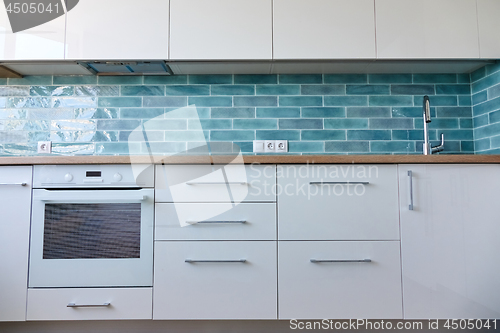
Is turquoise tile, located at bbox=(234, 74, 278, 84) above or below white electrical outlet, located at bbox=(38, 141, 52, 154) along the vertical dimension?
above

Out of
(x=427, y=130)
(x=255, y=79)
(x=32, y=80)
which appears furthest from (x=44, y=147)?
(x=427, y=130)

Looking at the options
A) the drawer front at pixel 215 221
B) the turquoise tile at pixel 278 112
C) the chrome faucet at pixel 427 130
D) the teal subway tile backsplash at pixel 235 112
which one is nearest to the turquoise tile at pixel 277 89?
the teal subway tile backsplash at pixel 235 112

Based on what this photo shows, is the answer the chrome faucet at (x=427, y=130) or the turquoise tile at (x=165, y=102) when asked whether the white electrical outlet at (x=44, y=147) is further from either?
the chrome faucet at (x=427, y=130)

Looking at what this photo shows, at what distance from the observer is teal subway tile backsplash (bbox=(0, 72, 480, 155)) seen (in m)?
2.59

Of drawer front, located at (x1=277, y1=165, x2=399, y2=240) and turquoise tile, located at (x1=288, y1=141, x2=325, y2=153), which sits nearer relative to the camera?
drawer front, located at (x1=277, y1=165, x2=399, y2=240)

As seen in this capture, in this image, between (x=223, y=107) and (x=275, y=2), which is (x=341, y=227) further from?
(x=275, y=2)

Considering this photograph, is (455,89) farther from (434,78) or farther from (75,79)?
(75,79)

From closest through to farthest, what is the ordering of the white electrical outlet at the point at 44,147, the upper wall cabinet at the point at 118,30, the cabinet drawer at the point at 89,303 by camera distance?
the cabinet drawer at the point at 89,303 → the upper wall cabinet at the point at 118,30 → the white electrical outlet at the point at 44,147

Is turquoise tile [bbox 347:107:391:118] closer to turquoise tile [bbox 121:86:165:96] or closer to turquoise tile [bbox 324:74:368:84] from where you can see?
turquoise tile [bbox 324:74:368:84]

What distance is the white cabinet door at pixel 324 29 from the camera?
7.50ft

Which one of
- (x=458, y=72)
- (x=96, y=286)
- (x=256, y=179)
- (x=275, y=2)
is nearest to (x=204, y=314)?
(x=96, y=286)

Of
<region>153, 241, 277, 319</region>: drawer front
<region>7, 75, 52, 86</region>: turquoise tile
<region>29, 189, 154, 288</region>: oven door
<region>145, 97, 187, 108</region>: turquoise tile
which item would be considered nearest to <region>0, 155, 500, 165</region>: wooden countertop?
<region>29, 189, 154, 288</region>: oven door

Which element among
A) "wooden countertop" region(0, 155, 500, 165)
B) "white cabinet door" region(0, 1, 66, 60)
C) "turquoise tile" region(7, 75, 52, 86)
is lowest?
"wooden countertop" region(0, 155, 500, 165)

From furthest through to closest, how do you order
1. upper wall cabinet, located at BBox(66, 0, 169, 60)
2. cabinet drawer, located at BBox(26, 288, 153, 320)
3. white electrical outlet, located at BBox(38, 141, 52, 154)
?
white electrical outlet, located at BBox(38, 141, 52, 154), upper wall cabinet, located at BBox(66, 0, 169, 60), cabinet drawer, located at BBox(26, 288, 153, 320)
